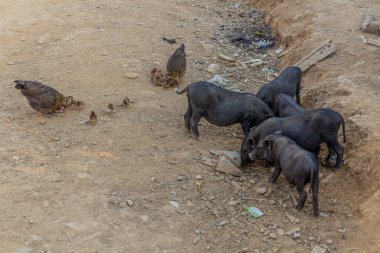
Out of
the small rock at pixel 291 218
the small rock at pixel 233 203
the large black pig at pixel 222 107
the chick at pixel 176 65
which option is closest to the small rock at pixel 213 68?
A: the chick at pixel 176 65

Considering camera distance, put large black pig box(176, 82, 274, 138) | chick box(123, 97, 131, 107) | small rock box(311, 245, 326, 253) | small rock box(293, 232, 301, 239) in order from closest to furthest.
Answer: small rock box(311, 245, 326, 253) < small rock box(293, 232, 301, 239) < large black pig box(176, 82, 274, 138) < chick box(123, 97, 131, 107)

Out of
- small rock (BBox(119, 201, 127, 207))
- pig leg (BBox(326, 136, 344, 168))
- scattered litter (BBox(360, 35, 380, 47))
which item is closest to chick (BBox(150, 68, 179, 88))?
pig leg (BBox(326, 136, 344, 168))

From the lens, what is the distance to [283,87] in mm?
9656

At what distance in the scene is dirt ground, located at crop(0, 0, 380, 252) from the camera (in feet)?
21.7

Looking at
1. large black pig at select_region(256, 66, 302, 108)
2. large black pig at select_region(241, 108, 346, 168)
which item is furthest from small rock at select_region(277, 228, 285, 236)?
large black pig at select_region(256, 66, 302, 108)

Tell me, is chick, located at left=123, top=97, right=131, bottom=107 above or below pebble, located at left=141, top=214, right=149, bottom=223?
below

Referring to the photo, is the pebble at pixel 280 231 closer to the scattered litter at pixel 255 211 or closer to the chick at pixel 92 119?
the scattered litter at pixel 255 211

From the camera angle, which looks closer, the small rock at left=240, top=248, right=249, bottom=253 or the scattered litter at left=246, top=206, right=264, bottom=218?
the small rock at left=240, top=248, right=249, bottom=253

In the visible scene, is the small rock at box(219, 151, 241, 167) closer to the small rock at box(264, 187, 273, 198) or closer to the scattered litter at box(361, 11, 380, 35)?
the small rock at box(264, 187, 273, 198)

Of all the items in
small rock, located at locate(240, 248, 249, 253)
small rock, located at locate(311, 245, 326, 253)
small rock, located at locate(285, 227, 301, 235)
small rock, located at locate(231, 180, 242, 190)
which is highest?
small rock, located at locate(311, 245, 326, 253)

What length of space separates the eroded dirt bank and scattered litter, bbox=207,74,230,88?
1583 millimetres

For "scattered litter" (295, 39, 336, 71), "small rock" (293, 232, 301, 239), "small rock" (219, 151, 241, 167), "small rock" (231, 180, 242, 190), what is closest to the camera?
"small rock" (293, 232, 301, 239)

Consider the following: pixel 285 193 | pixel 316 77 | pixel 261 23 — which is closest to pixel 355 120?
pixel 285 193

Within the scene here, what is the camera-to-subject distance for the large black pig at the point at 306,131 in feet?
25.7
